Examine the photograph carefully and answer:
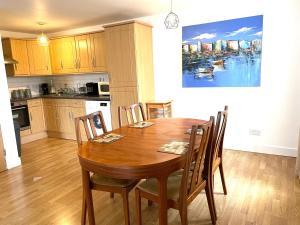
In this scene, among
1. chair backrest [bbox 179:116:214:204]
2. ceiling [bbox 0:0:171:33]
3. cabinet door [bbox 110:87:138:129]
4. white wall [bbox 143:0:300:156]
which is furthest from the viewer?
cabinet door [bbox 110:87:138:129]

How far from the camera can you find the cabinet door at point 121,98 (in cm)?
402

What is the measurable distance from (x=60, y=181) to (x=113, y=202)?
3.08ft

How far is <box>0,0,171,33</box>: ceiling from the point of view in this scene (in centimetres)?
329

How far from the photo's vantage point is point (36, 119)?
5027 mm

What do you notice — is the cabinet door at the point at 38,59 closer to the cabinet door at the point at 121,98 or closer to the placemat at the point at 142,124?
the cabinet door at the point at 121,98

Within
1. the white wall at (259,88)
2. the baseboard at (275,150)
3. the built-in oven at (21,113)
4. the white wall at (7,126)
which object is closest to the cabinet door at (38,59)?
the built-in oven at (21,113)

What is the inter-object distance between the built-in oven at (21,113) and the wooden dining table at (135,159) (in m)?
3.33

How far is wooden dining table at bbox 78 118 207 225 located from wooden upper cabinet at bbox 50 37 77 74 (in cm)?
322

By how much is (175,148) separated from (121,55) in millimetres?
2650

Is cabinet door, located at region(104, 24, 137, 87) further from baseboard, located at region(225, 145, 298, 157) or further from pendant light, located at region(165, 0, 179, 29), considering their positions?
baseboard, located at region(225, 145, 298, 157)

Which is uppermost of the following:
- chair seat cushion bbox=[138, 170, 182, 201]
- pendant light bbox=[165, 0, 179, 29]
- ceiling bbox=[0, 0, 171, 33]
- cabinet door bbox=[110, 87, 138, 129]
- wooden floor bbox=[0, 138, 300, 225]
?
ceiling bbox=[0, 0, 171, 33]

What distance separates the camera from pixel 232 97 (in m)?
3.69

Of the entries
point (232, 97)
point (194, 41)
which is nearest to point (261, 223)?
point (232, 97)

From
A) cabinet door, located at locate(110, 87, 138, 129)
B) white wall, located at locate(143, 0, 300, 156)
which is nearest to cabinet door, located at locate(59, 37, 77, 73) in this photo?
cabinet door, located at locate(110, 87, 138, 129)
